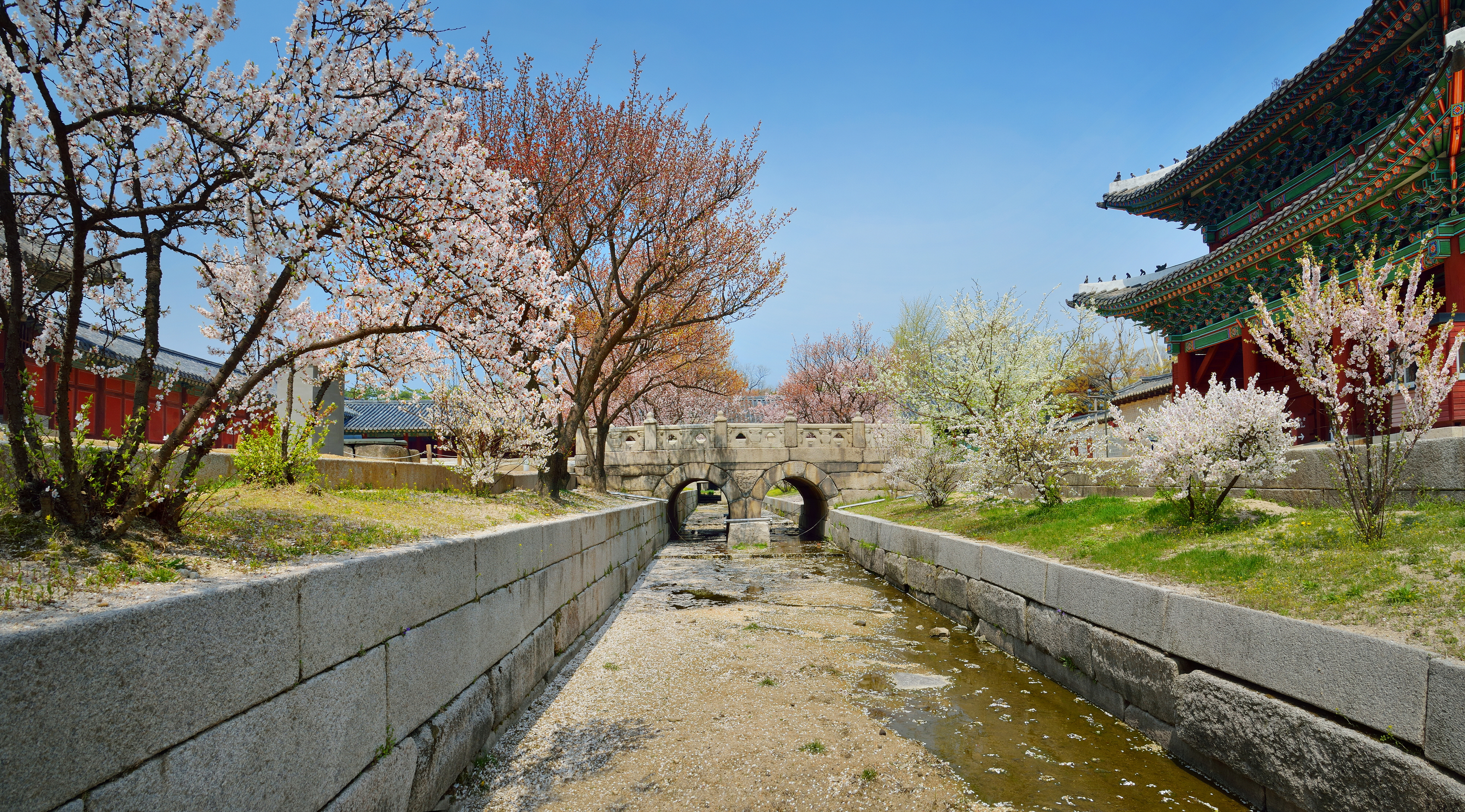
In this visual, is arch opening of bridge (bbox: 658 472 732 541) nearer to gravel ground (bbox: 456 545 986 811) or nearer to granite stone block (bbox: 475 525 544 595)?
gravel ground (bbox: 456 545 986 811)

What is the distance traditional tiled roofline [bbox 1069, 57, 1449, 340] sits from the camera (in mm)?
7375

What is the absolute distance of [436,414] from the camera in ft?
35.4

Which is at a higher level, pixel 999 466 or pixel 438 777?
pixel 999 466

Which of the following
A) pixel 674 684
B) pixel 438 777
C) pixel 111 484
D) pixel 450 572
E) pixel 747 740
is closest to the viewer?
pixel 111 484

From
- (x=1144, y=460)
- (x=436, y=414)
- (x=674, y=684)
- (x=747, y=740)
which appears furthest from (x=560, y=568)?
→ (x=1144, y=460)

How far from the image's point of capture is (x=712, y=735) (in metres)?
5.47

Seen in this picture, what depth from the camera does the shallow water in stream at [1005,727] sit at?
4598 millimetres

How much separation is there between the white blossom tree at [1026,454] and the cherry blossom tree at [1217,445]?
10.7ft

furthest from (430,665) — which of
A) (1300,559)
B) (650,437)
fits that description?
(650,437)

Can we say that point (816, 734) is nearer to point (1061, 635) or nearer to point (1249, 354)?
point (1061, 635)

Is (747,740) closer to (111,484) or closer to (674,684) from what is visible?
(674,684)

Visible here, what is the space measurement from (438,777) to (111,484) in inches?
88.6

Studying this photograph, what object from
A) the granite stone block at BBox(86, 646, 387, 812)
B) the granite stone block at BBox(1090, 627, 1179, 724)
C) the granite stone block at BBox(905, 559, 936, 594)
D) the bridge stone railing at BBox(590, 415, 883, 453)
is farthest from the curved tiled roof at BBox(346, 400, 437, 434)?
the granite stone block at BBox(86, 646, 387, 812)

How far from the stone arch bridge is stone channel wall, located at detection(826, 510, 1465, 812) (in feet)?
51.7
